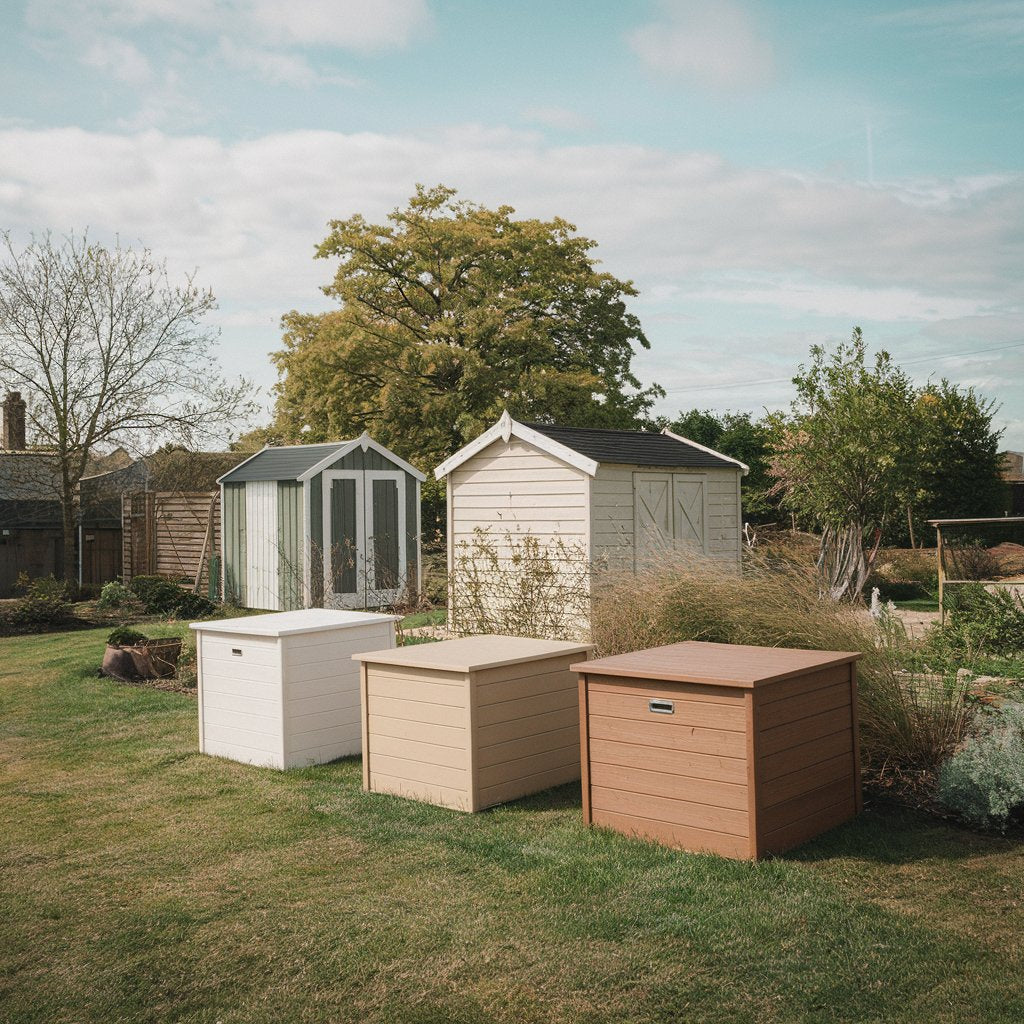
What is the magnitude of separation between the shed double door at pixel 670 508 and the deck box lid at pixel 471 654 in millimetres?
5212

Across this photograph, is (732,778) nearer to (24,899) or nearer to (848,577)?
(24,899)

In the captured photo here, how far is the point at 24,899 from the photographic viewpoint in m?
4.54

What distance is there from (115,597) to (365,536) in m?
4.40

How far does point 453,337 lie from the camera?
23.6 metres

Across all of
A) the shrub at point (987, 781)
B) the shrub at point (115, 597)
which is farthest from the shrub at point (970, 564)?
the shrub at point (115, 597)

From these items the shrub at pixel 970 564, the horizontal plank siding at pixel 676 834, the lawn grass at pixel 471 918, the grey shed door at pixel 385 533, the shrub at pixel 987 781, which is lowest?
the lawn grass at pixel 471 918

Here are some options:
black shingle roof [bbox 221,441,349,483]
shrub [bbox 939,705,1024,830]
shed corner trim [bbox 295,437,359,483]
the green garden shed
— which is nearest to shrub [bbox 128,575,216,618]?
the green garden shed

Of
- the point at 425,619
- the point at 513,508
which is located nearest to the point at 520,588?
the point at 513,508

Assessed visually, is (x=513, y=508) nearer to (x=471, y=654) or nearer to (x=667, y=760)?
(x=471, y=654)

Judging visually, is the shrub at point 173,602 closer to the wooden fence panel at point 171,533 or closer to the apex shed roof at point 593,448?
the wooden fence panel at point 171,533

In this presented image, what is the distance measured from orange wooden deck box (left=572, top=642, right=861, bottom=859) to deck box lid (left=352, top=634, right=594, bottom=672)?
0.64 metres

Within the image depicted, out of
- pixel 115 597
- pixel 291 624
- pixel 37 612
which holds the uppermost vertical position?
pixel 291 624

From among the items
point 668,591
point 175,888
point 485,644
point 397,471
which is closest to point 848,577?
point 397,471

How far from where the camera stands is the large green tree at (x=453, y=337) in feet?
74.6
